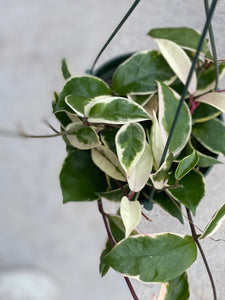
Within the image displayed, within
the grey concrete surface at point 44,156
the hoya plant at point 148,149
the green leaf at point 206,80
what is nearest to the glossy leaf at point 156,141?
the hoya plant at point 148,149

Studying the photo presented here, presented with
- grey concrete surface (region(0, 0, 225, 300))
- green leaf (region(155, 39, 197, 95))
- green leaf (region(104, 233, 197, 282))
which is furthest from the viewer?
grey concrete surface (region(0, 0, 225, 300))

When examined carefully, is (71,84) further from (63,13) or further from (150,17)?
(63,13)

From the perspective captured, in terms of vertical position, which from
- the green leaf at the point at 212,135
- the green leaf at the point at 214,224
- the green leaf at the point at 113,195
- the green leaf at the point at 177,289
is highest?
the green leaf at the point at 212,135

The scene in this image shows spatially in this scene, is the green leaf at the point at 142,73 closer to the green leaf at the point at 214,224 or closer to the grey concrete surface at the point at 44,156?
the green leaf at the point at 214,224

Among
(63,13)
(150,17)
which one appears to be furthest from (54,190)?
(150,17)

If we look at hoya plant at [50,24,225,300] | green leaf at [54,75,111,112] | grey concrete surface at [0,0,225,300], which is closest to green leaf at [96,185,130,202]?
hoya plant at [50,24,225,300]

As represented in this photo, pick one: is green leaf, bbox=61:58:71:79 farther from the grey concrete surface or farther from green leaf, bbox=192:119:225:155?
the grey concrete surface
